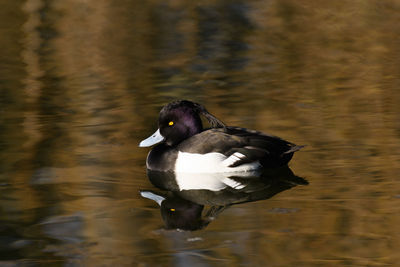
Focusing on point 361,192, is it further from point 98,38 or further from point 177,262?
point 98,38

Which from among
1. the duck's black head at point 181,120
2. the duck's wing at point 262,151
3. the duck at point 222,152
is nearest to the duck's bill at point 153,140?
the duck's black head at point 181,120

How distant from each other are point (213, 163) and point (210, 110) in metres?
2.65

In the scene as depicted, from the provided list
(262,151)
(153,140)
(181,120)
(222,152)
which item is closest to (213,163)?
(222,152)

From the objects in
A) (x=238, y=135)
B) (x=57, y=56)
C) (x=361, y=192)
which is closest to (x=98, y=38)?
(x=57, y=56)

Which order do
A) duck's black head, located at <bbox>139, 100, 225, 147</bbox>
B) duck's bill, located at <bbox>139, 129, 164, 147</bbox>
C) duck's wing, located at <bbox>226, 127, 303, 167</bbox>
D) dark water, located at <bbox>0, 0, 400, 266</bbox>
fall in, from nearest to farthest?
dark water, located at <bbox>0, 0, 400, 266</bbox>, duck's wing, located at <bbox>226, 127, 303, 167</bbox>, duck's black head, located at <bbox>139, 100, 225, 147</bbox>, duck's bill, located at <bbox>139, 129, 164, 147</bbox>

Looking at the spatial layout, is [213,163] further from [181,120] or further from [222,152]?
[181,120]

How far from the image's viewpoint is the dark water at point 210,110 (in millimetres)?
6340

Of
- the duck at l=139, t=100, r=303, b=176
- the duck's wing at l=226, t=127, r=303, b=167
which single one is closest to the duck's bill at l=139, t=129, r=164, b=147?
the duck at l=139, t=100, r=303, b=176

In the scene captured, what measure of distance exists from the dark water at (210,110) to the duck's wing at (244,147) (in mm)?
251

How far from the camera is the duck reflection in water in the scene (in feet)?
23.2

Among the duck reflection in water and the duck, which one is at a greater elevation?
the duck

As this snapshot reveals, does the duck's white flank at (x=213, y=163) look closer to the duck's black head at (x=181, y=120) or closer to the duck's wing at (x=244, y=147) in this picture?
the duck's wing at (x=244, y=147)

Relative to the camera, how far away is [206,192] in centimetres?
775

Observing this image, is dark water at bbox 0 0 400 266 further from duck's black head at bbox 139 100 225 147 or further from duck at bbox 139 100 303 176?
duck's black head at bbox 139 100 225 147
